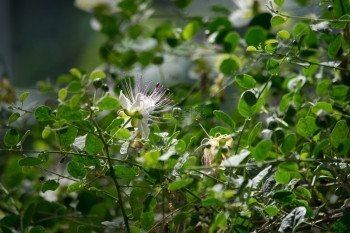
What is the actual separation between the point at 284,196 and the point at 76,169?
24cm

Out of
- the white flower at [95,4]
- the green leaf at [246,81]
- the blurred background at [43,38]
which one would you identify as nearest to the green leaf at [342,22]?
the green leaf at [246,81]

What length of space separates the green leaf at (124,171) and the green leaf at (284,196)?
0.53 ft

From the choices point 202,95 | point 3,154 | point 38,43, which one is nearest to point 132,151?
point 202,95

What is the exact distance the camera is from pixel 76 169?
0.78 meters

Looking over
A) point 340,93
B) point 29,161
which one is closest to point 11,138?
point 29,161

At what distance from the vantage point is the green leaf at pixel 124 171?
0.76 metres

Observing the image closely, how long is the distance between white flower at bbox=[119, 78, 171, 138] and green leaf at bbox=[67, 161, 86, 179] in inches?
3.1

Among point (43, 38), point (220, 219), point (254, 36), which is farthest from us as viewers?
point (43, 38)

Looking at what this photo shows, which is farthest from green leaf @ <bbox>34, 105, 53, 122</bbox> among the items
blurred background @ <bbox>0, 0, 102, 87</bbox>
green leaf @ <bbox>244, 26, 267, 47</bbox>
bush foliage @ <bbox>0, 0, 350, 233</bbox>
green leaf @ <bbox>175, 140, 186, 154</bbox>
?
blurred background @ <bbox>0, 0, 102, 87</bbox>

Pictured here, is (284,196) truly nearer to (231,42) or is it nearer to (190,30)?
(231,42)

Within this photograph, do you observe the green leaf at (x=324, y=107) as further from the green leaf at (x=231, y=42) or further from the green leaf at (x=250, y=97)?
the green leaf at (x=231, y=42)

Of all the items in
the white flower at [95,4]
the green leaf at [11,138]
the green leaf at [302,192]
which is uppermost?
the green leaf at [11,138]

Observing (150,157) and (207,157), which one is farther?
(207,157)

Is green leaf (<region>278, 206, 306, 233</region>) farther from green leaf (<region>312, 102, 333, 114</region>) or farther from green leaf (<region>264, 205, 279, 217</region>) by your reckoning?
green leaf (<region>312, 102, 333, 114</region>)
